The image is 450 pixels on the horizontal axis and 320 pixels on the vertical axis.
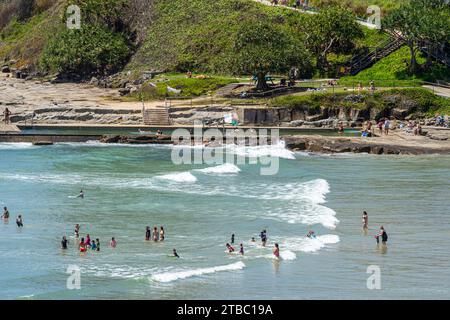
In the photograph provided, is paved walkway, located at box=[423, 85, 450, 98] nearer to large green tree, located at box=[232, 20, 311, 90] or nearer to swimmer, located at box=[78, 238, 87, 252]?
large green tree, located at box=[232, 20, 311, 90]

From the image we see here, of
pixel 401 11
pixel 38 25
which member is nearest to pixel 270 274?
pixel 401 11

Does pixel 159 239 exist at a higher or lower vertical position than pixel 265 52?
lower

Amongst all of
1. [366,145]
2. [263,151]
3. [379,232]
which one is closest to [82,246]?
[379,232]

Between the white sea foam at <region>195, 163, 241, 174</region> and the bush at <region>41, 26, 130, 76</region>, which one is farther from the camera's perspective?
the bush at <region>41, 26, 130, 76</region>

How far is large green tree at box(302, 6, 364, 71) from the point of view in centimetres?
10538

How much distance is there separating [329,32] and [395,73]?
8457 mm

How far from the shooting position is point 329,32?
106188 millimetres

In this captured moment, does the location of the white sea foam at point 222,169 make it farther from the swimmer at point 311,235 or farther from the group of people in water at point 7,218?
the swimmer at point 311,235

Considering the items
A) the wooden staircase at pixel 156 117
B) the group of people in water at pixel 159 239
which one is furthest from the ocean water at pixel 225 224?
the wooden staircase at pixel 156 117

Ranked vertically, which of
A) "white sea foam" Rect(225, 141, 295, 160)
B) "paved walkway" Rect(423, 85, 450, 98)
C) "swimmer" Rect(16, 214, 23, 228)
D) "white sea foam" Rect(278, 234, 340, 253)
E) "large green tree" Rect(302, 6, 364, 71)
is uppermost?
"large green tree" Rect(302, 6, 364, 71)

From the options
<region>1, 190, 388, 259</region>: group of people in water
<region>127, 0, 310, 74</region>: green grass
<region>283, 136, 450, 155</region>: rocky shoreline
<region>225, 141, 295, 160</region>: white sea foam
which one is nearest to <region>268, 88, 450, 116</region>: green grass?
<region>283, 136, 450, 155</region>: rocky shoreline

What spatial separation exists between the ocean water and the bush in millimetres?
39762

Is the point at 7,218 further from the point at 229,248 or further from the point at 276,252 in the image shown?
the point at 276,252
